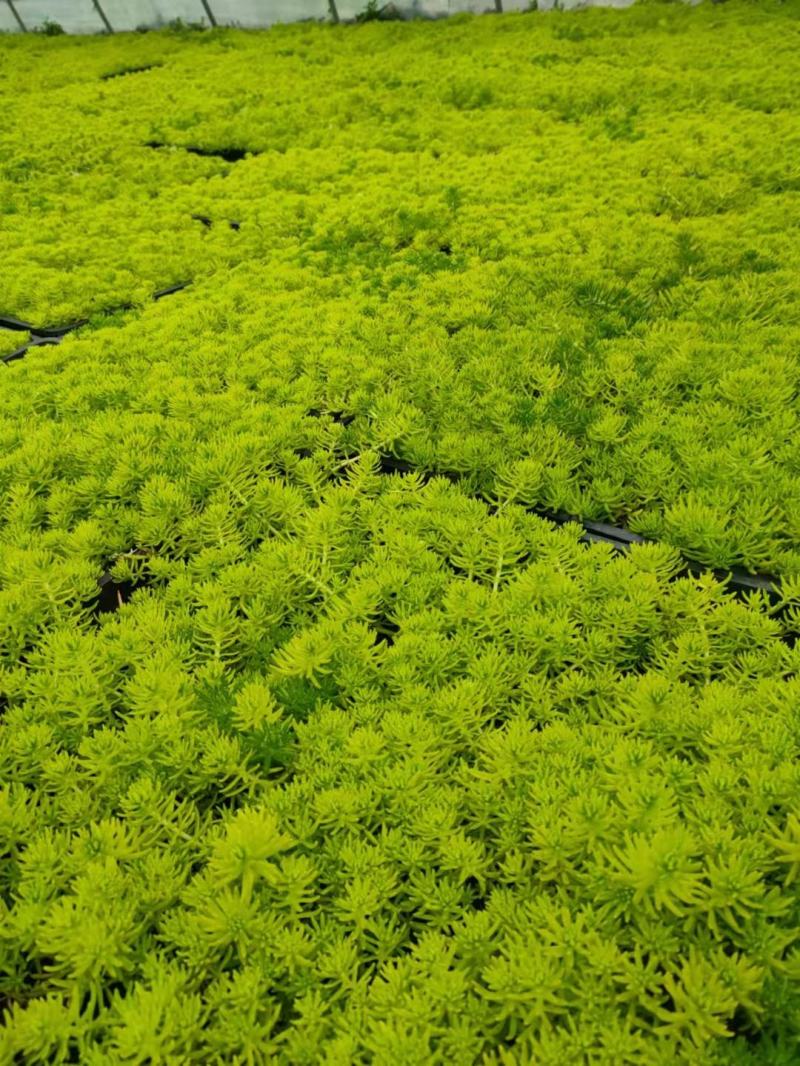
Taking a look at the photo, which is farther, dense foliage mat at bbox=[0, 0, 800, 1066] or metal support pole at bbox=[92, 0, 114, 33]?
metal support pole at bbox=[92, 0, 114, 33]

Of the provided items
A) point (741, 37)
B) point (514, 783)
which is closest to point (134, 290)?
point (514, 783)

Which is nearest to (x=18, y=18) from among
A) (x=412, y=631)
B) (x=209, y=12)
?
(x=209, y=12)

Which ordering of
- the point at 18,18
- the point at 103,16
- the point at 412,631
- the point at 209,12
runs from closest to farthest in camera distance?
the point at 412,631 → the point at 209,12 → the point at 103,16 → the point at 18,18

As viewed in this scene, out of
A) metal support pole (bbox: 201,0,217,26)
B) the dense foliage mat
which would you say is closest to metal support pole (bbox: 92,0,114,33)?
metal support pole (bbox: 201,0,217,26)

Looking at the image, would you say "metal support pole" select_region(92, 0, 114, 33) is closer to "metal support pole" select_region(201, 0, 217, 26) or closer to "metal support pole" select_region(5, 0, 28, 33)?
"metal support pole" select_region(5, 0, 28, 33)

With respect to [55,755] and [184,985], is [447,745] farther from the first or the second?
[55,755]

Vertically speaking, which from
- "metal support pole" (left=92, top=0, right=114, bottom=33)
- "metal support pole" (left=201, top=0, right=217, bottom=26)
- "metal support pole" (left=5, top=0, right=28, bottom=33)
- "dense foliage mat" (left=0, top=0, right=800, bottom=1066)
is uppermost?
"metal support pole" (left=5, top=0, right=28, bottom=33)

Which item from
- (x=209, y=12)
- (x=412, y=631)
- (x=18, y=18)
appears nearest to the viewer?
(x=412, y=631)

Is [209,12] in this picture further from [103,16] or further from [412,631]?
[412,631]
